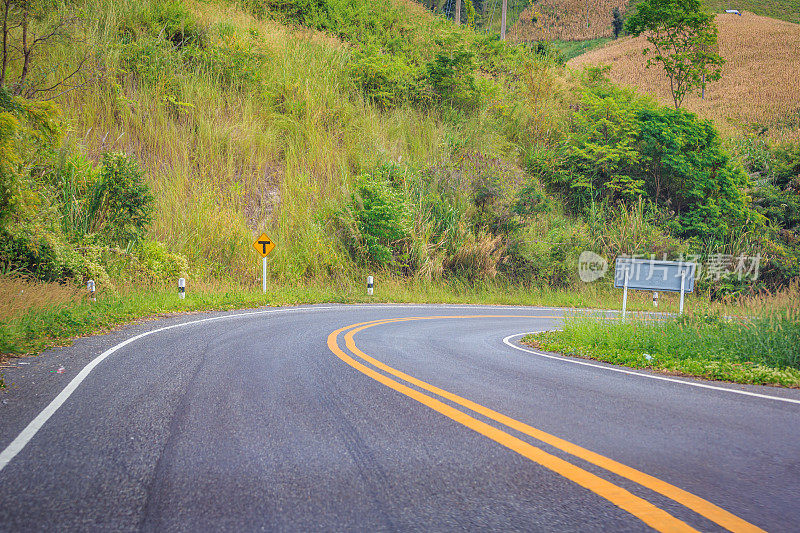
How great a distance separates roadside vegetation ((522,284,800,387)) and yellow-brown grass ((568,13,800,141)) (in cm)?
2966

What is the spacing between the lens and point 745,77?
1977 inches

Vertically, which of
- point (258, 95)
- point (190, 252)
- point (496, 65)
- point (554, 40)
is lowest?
point (190, 252)

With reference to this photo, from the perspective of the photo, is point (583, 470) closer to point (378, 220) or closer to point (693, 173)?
point (378, 220)

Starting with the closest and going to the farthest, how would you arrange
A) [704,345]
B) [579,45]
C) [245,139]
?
[704,345], [245,139], [579,45]

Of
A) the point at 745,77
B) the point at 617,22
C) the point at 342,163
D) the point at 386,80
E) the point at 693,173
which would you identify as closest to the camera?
the point at 342,163

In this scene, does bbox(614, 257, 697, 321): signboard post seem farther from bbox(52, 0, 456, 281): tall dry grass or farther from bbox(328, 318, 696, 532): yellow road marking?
bbox(52, 0, 456, 281): tall dry grass

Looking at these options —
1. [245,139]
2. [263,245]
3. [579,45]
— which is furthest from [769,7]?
[263,245]

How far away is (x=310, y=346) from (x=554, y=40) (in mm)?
93281

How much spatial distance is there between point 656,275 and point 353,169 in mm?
16497

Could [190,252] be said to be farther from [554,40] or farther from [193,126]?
[554,40]

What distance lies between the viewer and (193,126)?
2323cm

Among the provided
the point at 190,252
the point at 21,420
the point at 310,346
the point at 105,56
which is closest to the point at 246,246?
the point at 190,252

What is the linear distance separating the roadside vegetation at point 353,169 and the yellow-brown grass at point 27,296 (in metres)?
2.87

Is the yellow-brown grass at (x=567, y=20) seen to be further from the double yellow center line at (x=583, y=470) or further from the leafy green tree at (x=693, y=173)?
the double yellow center line at (x=583, y=470)
